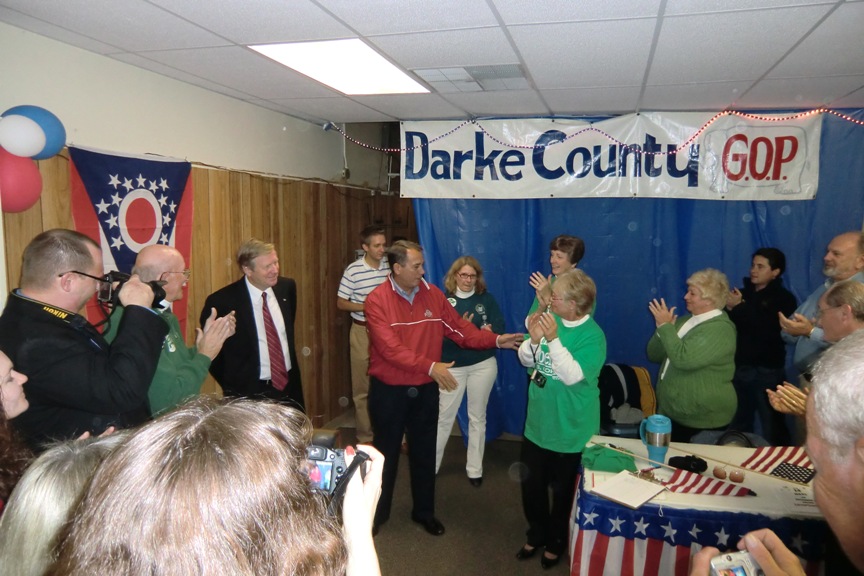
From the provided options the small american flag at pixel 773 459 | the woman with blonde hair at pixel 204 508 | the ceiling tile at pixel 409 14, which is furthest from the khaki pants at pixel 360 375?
the woman with blonde hair at pixel 204 508

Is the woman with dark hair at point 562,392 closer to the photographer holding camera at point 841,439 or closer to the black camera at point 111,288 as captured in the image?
the photographer holding camera at point 841,439

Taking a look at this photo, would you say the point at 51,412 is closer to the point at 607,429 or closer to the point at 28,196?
the point at 28,196

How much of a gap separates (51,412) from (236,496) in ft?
4.90

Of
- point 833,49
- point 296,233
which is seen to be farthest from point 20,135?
point 833,49

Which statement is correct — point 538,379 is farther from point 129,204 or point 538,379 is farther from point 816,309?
point 129,204

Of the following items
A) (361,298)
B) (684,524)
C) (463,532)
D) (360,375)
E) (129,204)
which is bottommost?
(463,532)

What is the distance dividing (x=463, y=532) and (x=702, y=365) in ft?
Result: 5.24

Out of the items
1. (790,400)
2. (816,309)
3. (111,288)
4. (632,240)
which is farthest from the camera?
(632,240)

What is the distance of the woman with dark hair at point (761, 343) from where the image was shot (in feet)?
11.3

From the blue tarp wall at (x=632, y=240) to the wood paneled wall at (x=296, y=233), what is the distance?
95 centimetres


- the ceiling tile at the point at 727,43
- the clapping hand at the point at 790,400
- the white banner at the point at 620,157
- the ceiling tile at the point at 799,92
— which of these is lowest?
the clapping hand at the point at 790,400

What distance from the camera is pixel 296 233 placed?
4.41 meters

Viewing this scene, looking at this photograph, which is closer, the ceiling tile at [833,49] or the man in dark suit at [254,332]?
the ceiling tile at [833,49]

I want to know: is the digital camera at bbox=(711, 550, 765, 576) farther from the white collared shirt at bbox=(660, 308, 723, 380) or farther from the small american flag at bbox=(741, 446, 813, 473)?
the white collared shirt at bbox=(660, 308, 723, 380)
